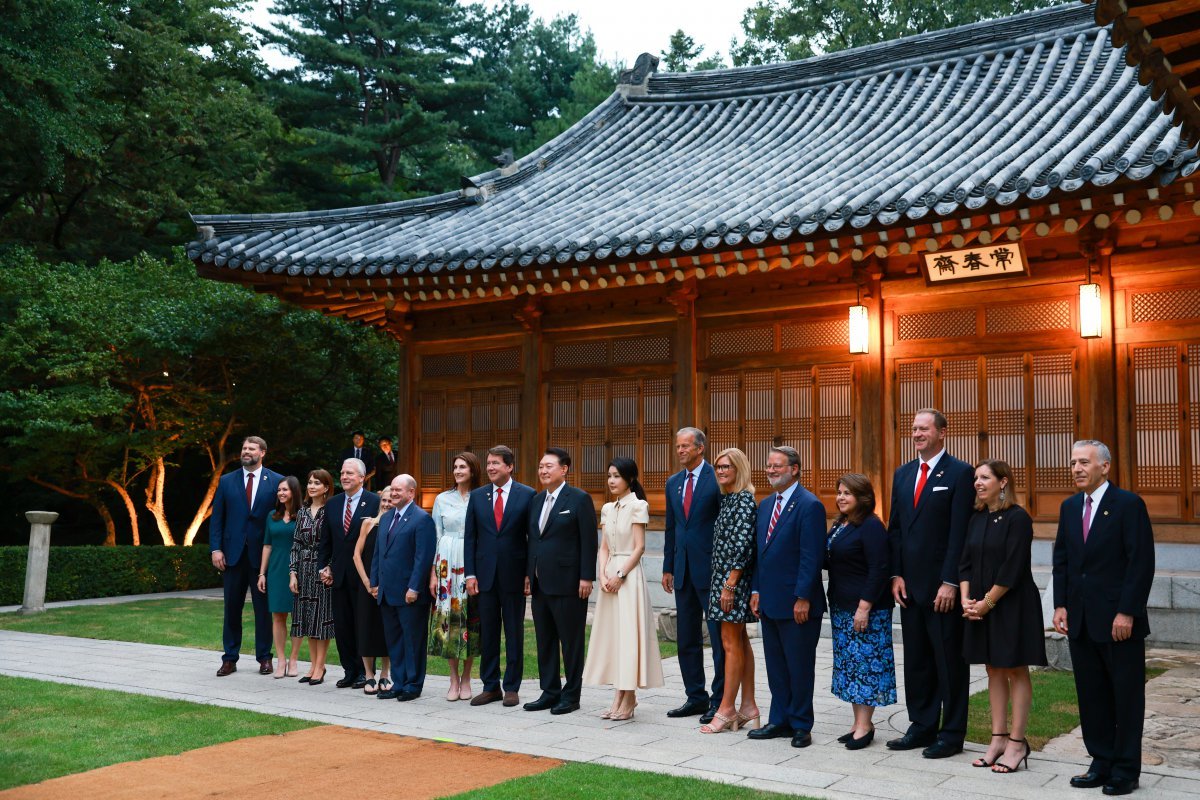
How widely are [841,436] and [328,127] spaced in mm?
25517

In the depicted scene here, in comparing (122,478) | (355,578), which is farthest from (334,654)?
(122,478)

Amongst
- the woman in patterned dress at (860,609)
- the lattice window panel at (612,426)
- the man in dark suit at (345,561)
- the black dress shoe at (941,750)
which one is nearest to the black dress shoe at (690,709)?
the woman in patterned dress at (860,609)

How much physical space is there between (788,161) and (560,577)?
8250 millimetres

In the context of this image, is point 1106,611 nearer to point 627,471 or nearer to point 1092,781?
point 1092,781

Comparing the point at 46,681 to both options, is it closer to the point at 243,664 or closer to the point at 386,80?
the point at 243,664

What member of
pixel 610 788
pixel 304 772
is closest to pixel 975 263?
pixel 610 788

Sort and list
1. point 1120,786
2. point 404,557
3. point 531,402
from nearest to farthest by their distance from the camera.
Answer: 1. point 1120,786
2. point 404,557
3. point 531,402

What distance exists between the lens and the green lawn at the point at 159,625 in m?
10.9

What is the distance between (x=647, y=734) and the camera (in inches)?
271

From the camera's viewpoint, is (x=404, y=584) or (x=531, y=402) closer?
(x=404, y=584)

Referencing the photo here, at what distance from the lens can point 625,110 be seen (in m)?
18.3

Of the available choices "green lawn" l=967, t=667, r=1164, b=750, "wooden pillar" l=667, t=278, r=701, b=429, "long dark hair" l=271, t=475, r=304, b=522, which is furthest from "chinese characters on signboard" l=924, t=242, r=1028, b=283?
"long dark hair" l=271, t=475, r=304, b=522

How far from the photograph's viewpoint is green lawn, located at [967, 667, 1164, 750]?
6887 millimetres

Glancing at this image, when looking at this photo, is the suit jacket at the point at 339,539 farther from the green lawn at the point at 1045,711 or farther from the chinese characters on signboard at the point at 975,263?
the chinese characters on signboard at the point at 975,263
